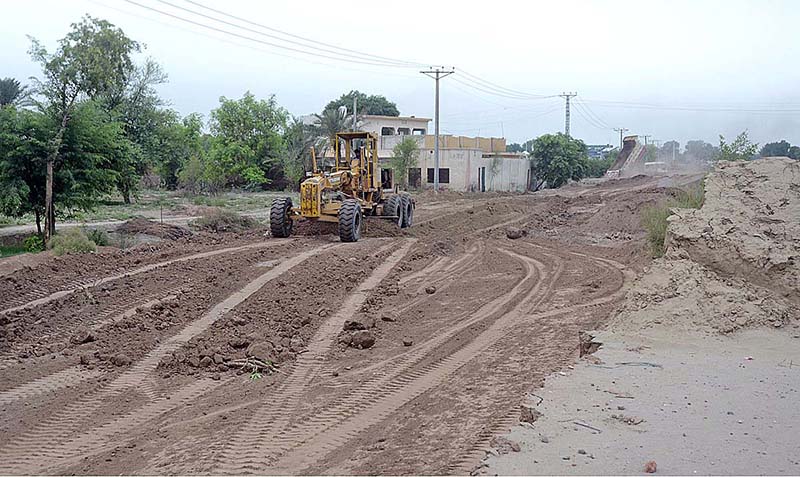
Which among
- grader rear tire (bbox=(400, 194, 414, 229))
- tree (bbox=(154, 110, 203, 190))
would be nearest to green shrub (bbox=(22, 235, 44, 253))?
grader rear tire (bbox=(400, 194, 414, 229))

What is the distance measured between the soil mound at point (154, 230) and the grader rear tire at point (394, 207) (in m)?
6.66

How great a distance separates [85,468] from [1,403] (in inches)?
96.8

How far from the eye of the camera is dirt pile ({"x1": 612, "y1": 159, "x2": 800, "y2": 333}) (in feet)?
33.2

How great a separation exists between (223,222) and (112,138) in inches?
243

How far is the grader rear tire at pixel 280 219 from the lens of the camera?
888 inches

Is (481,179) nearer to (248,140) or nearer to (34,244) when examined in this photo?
(248,140)

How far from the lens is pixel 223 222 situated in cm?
2823

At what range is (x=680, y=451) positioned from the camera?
5.76m

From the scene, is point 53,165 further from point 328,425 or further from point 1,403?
point 328,425

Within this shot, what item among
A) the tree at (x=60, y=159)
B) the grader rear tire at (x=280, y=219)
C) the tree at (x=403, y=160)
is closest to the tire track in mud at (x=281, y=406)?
the grader rear tire at (x=280, y=219)

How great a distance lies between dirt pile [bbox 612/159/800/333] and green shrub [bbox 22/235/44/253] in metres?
16.9

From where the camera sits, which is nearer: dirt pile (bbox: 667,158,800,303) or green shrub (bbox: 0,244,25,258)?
dirt pile (bbox: 667,158,800,303)

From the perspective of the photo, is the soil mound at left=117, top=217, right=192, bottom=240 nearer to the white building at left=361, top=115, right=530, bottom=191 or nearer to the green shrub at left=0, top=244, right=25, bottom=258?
the green shrub at left=0, top=244, right=25, bottom=258

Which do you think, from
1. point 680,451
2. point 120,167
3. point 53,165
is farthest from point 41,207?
point 680,451
